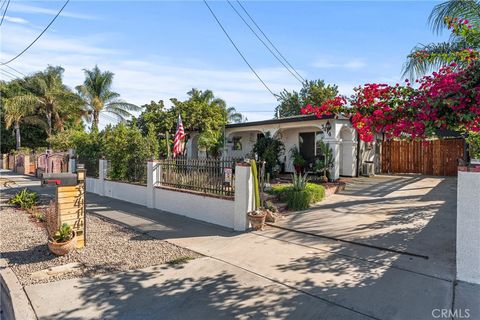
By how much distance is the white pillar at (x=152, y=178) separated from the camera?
405 inches

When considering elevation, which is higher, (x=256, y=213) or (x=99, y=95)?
(x=99, y=95)

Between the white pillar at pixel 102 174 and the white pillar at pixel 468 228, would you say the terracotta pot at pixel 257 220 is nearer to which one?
the white pillar at pixel 468 228

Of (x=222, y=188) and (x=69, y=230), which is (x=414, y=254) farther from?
(x=69, y=230)

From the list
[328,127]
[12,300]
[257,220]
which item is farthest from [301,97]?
[12,300]

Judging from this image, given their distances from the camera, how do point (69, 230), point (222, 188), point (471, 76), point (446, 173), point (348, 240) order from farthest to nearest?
point (446, 173) → point (222, 188) → point (348, 240) → point (69, 230) → point (471, 76)

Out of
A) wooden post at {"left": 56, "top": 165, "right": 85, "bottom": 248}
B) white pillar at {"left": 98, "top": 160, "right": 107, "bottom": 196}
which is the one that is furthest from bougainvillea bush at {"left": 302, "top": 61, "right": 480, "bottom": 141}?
white pillar at {"left": 98, "top": 160, "right": 107, "bottom": 196}

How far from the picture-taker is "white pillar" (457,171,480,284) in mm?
4359

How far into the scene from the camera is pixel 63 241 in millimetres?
5676

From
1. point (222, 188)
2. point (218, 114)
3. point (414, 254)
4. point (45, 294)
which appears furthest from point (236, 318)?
point (218, 114)

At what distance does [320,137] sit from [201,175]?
356 inches

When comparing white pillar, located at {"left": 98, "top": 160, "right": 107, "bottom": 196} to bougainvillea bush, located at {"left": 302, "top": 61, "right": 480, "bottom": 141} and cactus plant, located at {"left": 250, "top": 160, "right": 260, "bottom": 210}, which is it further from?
bougainvillea bush, located at {"left": 302, "top": 61, "right": 480, "bottom": 141}

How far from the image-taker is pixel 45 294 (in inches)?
166

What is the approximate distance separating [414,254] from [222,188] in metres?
4.32

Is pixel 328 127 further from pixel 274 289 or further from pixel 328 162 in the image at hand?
pixel 274 289
